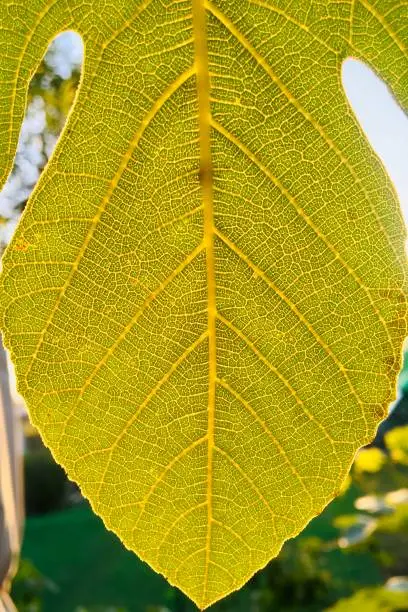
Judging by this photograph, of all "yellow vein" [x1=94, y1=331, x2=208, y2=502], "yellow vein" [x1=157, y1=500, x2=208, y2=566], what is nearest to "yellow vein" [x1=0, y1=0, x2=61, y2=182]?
"yellow vein" [x1=94, y1=331, x2=208, y2=502]

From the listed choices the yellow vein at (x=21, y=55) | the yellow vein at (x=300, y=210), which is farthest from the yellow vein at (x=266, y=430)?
the yellow vein at (x=21, y=55)

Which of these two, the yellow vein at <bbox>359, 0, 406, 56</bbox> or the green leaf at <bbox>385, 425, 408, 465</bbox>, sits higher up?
the green leaf at <bbox>385, 425, 408, 465</bbox>

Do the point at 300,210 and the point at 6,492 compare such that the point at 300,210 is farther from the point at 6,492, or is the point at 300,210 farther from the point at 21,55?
the point at 6,492

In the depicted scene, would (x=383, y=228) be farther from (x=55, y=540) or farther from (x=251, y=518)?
(x=55, y=540)

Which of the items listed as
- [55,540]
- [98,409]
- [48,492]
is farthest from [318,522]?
[98,409]

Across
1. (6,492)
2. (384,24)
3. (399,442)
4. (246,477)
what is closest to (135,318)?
(246,477)

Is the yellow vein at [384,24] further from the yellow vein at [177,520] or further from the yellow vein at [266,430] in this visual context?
the yellow vein at [177,520]

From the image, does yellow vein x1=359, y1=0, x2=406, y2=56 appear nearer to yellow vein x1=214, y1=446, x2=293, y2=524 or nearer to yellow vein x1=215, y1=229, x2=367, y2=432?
yellow vein x1=215, y1=229, x2=367, y2=432
